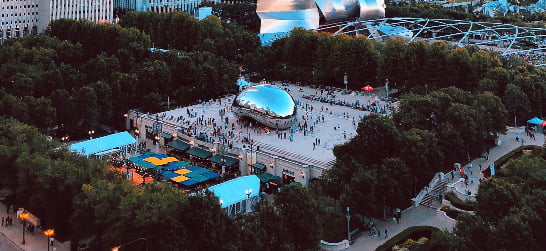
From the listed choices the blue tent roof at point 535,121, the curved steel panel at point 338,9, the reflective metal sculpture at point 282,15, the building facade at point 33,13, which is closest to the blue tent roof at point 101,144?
the blue tent roof at point 535,121

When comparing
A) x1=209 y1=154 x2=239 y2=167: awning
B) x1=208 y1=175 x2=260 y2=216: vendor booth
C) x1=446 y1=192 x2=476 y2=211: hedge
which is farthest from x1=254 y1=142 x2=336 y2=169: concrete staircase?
x1=446 y1=192 x2=476 y2=211: hedge

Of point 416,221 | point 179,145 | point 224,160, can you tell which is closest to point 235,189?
point 224,160

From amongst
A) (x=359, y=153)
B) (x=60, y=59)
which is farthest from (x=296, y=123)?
(x=60, y=59)

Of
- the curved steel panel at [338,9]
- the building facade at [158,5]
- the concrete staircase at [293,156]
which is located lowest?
the concrete staircase at [293,156]

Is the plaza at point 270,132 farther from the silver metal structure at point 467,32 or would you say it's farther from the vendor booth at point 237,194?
the silver metal structure at point 467,32

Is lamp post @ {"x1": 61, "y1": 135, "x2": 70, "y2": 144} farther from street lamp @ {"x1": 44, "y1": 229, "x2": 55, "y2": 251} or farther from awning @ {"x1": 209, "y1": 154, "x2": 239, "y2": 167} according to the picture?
street lamp @ {"x1": 44, "y1": 229, "x2": 55, "y2": 251}

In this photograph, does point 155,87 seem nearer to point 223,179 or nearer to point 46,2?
point 223,179
